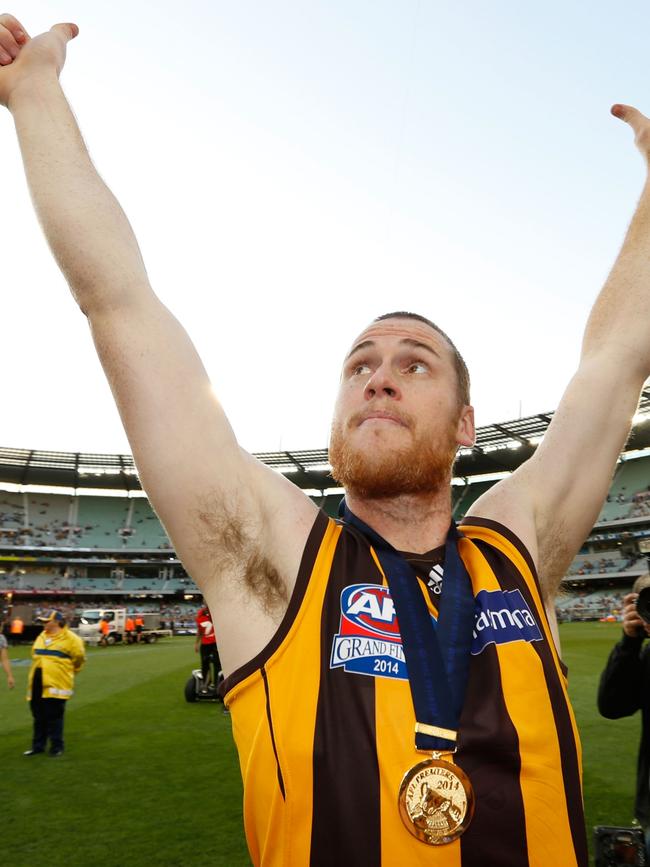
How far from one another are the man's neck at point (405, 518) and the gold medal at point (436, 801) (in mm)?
679

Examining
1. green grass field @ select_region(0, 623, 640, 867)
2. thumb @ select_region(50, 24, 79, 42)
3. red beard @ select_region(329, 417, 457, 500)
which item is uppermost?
thumb @ select_region(50, 24, 79, 42)

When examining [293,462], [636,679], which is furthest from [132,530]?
[636,679]

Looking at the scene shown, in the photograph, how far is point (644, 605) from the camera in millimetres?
3320

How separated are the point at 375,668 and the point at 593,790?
631 centimetres

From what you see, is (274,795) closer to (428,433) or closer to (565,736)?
(565,736)

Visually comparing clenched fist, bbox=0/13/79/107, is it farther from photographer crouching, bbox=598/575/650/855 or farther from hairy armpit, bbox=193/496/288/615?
photographer crouching, bbox=598/575/650/855

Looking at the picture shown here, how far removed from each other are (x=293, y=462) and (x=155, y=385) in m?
50.8

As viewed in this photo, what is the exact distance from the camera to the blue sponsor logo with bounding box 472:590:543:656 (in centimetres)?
159

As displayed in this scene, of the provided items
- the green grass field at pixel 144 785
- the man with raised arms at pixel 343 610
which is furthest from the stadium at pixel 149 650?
the man with raised arms at pixel 343 610

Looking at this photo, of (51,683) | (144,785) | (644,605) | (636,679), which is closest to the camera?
(644,605)

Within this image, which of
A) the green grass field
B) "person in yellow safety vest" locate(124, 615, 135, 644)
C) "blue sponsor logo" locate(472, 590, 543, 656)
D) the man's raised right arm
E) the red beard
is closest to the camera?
the man's raised right arm

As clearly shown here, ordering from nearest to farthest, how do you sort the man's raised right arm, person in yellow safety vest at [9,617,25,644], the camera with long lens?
the man's raised right arm
the camera with long lens
person in yellow safety vest at [9,617,25,644]

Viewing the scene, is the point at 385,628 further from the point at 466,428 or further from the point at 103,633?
the point at 103,633

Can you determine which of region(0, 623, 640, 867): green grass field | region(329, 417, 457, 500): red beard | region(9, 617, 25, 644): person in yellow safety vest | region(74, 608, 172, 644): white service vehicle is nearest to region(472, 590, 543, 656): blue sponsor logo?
region(329, 417, 457, 500): red beard
